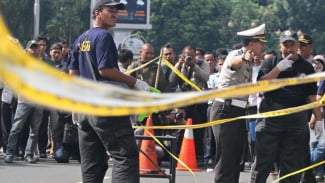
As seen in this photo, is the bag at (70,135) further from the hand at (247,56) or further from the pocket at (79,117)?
the pocket at (79,117)

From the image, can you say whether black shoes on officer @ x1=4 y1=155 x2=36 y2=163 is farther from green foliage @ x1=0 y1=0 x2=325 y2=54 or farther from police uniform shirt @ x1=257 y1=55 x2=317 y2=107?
green foliage @ x1=0 y1=0 x2=325 y2=54

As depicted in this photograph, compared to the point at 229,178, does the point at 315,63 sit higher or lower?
higher

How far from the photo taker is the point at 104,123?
23.3ft

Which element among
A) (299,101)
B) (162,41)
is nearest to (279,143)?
(299,101)

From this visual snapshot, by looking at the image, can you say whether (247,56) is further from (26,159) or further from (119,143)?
(26,159)

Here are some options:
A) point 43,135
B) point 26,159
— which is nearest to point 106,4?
point 26,159

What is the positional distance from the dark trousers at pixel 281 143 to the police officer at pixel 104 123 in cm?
183

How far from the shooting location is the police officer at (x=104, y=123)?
7.09 meters

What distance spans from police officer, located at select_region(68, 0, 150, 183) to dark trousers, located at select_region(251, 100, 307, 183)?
1.83 m

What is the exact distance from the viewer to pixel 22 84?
3.06 m

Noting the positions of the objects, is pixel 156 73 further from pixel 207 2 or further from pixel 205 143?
pixel 207 2

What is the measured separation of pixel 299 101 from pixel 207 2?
7638 cm

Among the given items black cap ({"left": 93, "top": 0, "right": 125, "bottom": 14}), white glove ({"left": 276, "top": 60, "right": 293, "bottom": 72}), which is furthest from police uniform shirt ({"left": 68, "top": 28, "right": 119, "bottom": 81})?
white glove ({"left": 276, "top": 60, "right": 293, "bottom": 72})

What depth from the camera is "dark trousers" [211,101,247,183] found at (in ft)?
28.6
